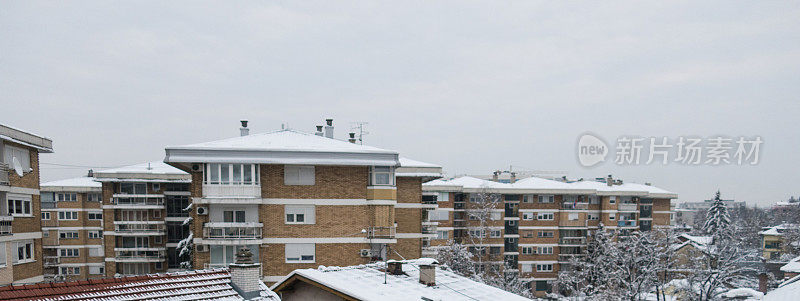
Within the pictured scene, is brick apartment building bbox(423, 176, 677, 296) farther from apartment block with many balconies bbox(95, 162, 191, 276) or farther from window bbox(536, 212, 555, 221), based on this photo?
apartment block with many balconies bbox(95, 162, 191, 276)

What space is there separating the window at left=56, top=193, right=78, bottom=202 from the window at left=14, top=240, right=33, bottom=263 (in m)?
21.5

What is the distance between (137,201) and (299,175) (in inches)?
679

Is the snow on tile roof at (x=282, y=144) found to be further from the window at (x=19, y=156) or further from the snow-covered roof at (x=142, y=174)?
the snow-covered roof at (x=142, y=174)

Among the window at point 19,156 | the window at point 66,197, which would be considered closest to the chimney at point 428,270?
the window at point 19,156

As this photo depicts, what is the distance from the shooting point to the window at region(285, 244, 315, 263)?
68.2ft

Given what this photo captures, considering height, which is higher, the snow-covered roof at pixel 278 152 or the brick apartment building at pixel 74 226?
the snow-covered roof at pixel 278 152

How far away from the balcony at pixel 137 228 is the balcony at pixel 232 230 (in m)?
13.6

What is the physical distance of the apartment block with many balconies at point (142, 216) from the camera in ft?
98.7

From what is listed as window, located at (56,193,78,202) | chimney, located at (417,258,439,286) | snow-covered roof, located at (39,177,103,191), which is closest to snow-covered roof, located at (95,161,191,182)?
snow-covered roof, located at (39,177,103,191)

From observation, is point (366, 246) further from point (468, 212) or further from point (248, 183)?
point (468, 212)

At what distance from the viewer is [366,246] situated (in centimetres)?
2155

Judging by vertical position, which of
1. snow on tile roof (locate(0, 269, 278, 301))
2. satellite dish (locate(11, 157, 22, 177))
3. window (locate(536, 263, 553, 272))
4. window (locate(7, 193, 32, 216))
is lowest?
window (locate(536, 263, 553, 272))

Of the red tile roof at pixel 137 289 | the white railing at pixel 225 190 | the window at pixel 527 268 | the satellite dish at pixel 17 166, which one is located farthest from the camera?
the window at pixel 527 268

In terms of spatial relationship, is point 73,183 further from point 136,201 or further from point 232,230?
point 232,230
